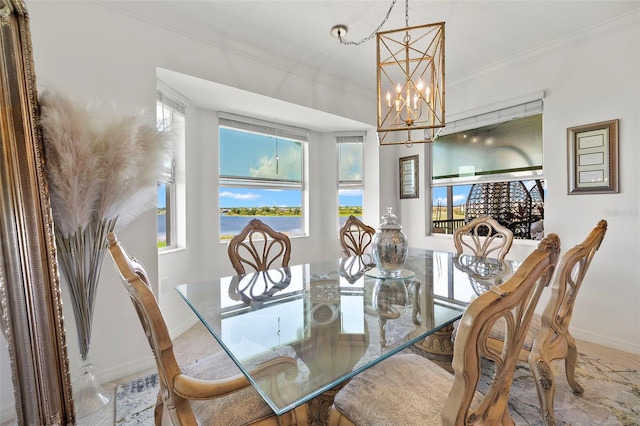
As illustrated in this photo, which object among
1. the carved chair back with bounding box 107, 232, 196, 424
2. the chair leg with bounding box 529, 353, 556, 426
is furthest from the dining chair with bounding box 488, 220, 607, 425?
the carved chair back with bounding box 107, 232, 196, 424

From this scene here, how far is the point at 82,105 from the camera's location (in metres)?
1.56

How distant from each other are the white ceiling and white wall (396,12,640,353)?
0.16 meters

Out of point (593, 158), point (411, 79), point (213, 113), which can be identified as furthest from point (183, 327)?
point (593, 158)

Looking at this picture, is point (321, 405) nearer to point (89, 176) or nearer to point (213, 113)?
point (89, 176)

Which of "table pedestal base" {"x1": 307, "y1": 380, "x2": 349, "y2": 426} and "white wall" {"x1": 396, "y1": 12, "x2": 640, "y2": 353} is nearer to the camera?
"table pedestal base" {"x1": 307, "y1": 380, "x2": 349, "y2": 426}

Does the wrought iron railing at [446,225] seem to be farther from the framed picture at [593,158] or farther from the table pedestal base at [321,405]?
the table pedestal base at [321,405]

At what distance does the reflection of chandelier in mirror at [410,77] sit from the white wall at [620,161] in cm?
99

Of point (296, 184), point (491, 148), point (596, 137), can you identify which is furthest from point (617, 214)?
point (296, 184)

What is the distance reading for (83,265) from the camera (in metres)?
1.67

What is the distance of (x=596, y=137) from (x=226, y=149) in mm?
3463

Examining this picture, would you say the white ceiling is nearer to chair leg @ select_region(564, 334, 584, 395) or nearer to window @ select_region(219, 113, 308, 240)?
window @ select_region(219, 113, 308, 240)

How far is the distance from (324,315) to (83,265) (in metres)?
1.46

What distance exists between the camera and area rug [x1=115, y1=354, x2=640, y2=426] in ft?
4.99

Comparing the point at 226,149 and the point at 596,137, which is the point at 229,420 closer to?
the point at 226,149
